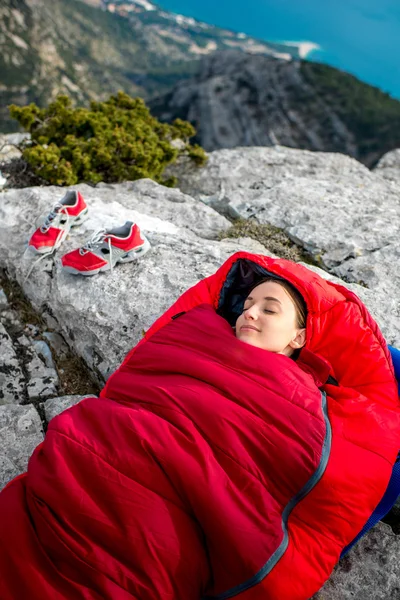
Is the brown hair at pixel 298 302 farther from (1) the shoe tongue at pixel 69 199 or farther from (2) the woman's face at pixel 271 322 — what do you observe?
(1) the shoe tongue at pixel 69 199

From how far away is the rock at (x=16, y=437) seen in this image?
11.1 ft

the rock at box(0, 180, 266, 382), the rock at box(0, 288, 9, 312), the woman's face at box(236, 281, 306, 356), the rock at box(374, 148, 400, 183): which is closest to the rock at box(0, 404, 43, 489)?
the rock at box(0, 180, 266, 382)

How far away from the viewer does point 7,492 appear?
244 cm

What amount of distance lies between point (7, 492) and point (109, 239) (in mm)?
3131

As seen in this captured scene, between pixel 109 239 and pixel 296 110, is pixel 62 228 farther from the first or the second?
pixel 296 110

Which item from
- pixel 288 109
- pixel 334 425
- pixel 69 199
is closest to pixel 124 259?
pixel 69 199

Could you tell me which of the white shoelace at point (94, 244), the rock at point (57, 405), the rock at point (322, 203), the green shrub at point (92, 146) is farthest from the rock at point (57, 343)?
the green shrub at point (92, 146)

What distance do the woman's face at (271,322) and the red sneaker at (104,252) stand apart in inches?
87.4

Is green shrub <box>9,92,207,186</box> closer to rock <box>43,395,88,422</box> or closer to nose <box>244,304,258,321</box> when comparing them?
rock <box>43,395,88,422</box>

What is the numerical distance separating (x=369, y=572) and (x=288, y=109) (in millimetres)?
73395

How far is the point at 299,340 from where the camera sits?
11.0 feet

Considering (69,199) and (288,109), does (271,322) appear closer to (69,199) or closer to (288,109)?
(69,199)

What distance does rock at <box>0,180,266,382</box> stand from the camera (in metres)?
4.53

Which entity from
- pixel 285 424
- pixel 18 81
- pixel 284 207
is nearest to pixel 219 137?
pixel 284 207
